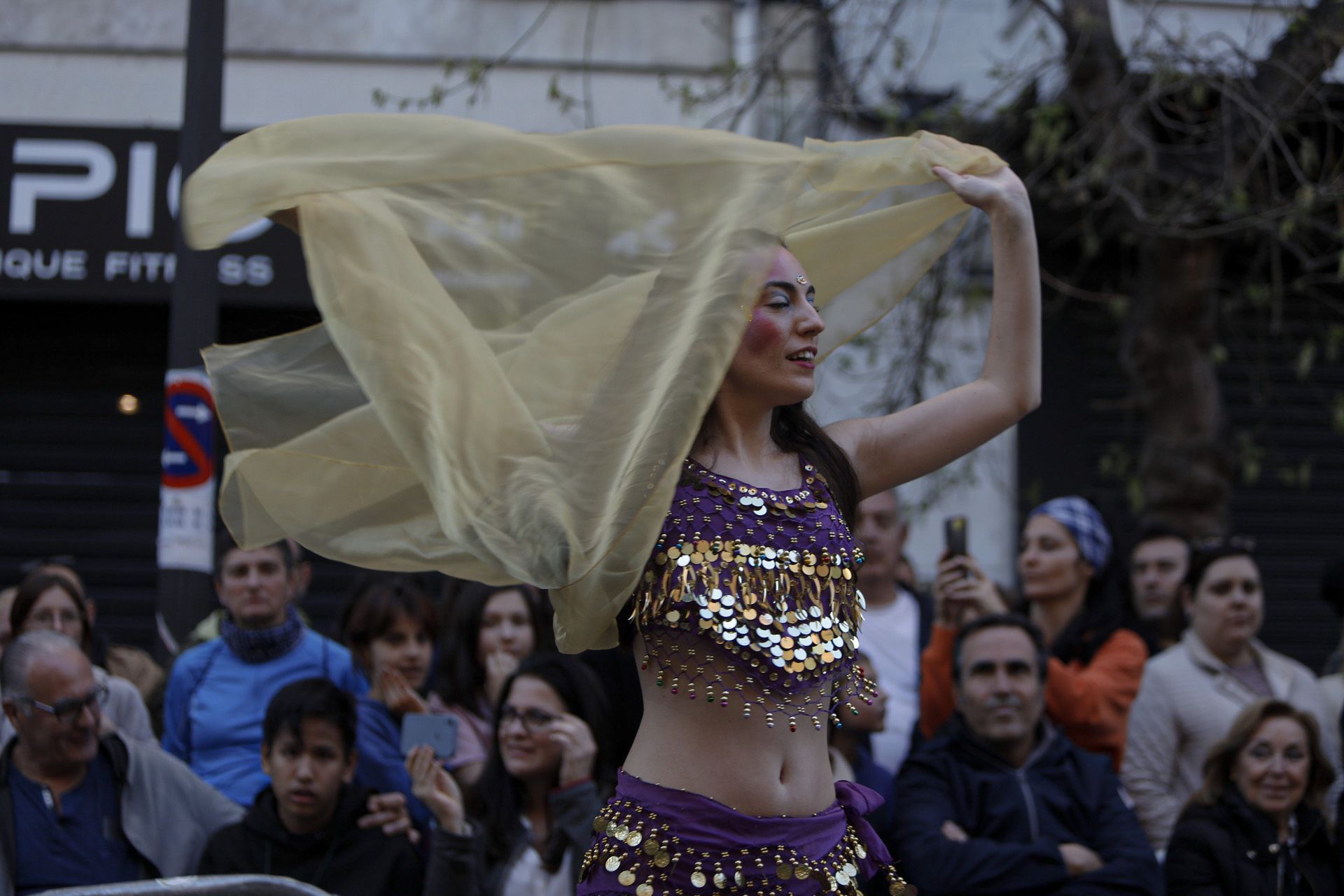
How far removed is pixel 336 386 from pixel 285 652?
8.49 feet

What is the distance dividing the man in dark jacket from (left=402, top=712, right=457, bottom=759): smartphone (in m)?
0.28

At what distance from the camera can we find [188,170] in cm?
547

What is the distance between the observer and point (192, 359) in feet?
18.6

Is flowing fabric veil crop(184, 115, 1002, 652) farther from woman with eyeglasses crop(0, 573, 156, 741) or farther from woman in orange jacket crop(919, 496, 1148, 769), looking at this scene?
woman with eyeglasses crop(0, 573, 156, 741)

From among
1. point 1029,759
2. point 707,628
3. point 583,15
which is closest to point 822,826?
point 707,628

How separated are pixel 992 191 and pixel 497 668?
9.65ft

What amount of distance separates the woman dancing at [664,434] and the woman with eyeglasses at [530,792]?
1.71 m

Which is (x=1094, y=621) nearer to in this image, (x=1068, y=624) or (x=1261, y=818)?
(x=1068, y=624)

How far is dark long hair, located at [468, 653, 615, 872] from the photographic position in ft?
16.5

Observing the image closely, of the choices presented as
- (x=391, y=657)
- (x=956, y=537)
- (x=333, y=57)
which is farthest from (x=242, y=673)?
(x=333, y=57)

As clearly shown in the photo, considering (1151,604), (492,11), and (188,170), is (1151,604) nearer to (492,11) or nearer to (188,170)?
(188,170)

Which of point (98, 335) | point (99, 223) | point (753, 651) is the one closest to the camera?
point (753, 651)

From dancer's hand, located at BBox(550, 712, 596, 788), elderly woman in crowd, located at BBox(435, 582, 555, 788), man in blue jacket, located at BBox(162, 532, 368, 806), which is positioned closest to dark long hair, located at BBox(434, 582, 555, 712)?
elderly woman in crowd, located at BBox(435, 582, 555, 788)

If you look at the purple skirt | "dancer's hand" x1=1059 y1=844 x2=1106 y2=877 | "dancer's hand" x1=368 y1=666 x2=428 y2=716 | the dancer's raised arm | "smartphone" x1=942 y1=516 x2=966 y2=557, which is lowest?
"dancer's hand" x1=1059 y1=844 x2=1106 y2=877
